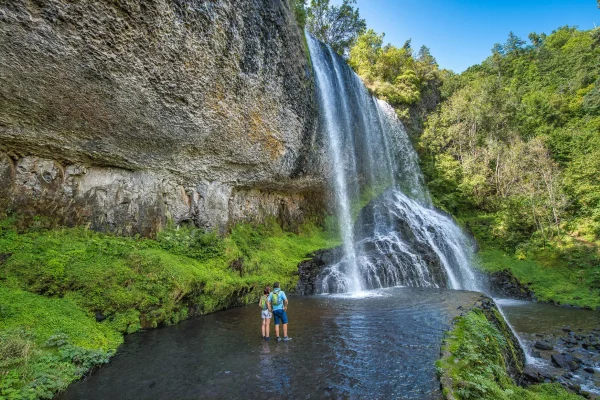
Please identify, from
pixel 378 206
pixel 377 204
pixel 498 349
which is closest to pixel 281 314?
pixel 498 349

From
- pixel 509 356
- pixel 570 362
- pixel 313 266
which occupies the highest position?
pixel 313 266

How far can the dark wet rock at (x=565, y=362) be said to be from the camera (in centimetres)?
750

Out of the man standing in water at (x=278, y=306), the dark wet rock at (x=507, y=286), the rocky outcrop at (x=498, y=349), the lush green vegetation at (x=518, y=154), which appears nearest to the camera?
the rocky outcrop at (x=498, y=349)

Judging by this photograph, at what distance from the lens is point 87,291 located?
7.35 meters

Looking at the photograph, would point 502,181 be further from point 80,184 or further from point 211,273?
point 80,184

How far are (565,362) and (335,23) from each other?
109 ft

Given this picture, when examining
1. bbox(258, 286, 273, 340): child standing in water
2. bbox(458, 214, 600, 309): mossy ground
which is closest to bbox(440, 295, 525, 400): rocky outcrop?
bbox(258, 286, 273, 340): child standing in water

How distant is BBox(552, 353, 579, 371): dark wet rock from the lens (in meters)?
7.50

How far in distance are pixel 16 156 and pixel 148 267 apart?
5543mm

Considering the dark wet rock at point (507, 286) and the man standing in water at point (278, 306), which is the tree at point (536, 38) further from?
the man standing in water at point (278, 306)

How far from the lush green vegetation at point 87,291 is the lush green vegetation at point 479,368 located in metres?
6.17

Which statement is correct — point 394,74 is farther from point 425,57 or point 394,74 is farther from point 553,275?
point 553,275

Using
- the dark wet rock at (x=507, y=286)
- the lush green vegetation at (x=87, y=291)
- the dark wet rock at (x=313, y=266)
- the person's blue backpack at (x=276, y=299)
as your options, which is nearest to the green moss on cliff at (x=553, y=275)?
the dark wet rock at (x=507, y=286)

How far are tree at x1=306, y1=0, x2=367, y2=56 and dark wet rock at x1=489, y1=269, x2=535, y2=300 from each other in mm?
24893
